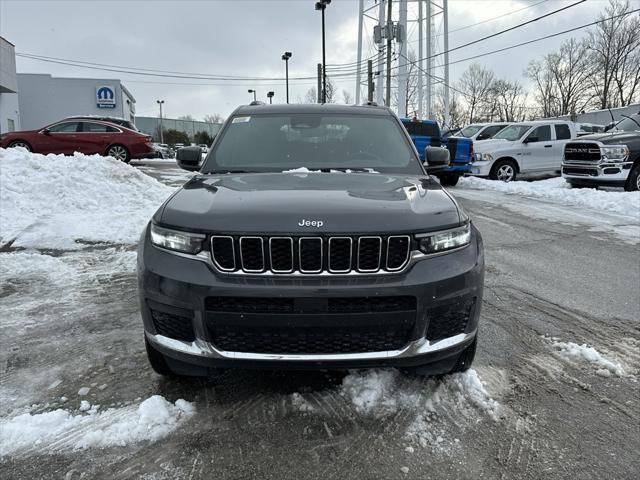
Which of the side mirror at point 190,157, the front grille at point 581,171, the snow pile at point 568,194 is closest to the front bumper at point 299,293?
the side mirror at point 190,157

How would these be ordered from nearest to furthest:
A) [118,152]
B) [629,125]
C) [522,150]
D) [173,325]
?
[173,325] → [629,125] → [522,150] → [118,152]

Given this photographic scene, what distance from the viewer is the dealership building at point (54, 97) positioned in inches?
1631

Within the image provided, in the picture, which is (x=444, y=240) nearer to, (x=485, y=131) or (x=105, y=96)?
(x=485, y=131)

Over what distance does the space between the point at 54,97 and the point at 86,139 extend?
28847 mm

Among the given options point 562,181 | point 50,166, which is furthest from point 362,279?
point 562,181

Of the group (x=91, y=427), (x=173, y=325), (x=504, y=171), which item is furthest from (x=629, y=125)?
(x=91, y=427)

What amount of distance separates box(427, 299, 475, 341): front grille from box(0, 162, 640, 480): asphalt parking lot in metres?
0.48

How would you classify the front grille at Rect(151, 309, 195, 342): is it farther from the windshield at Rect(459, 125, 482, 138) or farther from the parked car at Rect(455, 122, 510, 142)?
the windshield at Rect(459, 125, 482, 138)

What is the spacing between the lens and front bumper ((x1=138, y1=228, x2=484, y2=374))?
2.35 metres

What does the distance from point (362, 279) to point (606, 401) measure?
1.76 metres

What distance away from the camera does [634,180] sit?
40.7 feet

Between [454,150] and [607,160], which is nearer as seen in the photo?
[607,160]

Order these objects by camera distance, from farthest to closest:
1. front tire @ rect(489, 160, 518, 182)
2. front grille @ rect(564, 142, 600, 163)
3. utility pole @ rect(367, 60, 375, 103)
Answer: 1. utility pole @ rect(367, 60, 375, 103)
2. front tire @ rect(489, 160, 518, 182)
3. front grille @ rect(564, 142, 600, 163)

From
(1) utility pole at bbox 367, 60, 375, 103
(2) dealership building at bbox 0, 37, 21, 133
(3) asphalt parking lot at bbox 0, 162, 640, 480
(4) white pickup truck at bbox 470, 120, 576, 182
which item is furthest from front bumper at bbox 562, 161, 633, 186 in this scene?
(1) utility pole at bbox 367, 60, 375, 103
